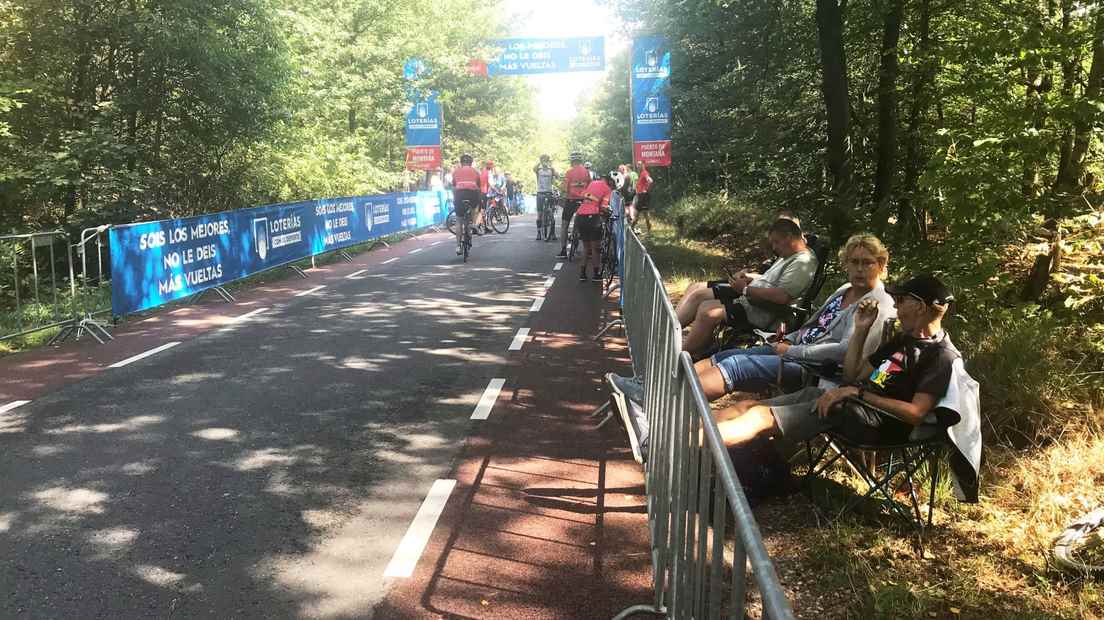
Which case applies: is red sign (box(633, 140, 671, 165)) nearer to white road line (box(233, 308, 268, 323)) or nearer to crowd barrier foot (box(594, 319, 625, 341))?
white road line (box(233, 308, 268, 323))

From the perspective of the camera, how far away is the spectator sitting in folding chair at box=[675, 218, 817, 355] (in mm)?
6859

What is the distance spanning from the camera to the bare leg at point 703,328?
6.88 m

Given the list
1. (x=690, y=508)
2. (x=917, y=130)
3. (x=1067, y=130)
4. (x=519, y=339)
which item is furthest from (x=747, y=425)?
(x=917, y=130)

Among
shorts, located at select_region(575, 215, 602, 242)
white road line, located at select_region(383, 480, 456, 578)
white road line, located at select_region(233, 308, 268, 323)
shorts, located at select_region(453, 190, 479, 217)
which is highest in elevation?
shorts, located at select_region(453, 190, 479, 217)

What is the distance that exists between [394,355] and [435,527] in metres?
4.46

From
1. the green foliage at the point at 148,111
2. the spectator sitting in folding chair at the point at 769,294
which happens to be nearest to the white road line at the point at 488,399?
the spectator sitting in folding chair at the point at 769,294

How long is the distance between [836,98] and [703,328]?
656 cm

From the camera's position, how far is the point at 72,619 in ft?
12.1

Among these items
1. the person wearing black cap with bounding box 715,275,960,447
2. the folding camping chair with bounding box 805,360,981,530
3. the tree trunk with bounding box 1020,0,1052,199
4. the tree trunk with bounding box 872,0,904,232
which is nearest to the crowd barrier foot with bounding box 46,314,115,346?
the person wearing black cap with bounding box 715,275,960,447

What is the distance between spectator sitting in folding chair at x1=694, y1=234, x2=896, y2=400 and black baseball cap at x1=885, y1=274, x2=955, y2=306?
568mm

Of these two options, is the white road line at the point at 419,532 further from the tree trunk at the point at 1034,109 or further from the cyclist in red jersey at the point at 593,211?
the cyclist in red jersey at the point at 593,211

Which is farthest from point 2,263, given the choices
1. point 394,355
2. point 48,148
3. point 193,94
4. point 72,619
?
point 72,619

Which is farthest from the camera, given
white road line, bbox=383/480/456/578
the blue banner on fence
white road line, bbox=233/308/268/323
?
white road line, bbox=233/308/268/323

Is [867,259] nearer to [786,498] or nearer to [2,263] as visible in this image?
[786,498]
